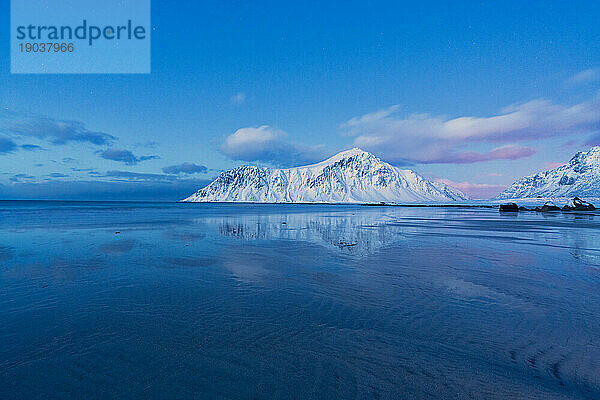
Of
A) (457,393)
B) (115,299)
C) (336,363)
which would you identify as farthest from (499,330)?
(115,299)

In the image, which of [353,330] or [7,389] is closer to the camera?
[7,389]

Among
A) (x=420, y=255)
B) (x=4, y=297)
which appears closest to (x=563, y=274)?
(x=420, y=255)

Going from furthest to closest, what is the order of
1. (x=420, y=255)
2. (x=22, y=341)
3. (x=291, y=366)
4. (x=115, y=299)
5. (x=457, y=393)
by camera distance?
1. (x=420, y=255)
2. (x=115, y=299)
3. (x=22, y=341)
4. (x=291, y=366)
5. (x=457, y=393)

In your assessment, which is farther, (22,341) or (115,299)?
(115,299)

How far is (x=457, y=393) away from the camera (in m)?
5.01

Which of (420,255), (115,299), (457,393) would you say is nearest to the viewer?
(457,393)

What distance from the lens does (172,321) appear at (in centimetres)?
780

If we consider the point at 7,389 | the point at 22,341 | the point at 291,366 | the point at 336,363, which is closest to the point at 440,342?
the point at 336,363

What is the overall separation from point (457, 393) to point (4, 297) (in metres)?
12.3

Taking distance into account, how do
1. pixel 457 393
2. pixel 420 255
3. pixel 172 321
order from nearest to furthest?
pixel 457 393, pixel 172 321, pixel 420 255

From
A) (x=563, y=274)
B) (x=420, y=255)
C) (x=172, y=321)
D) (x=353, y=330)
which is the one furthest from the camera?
(x=420, y=255)

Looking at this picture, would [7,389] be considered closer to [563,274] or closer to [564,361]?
[564,361]

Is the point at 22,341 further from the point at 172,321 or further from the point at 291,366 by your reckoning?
the point at 291,366

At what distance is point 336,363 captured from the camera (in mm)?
5883
